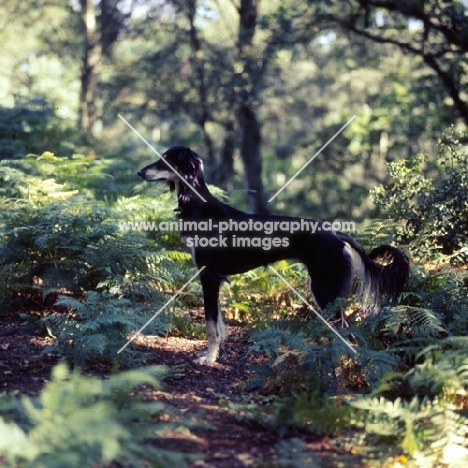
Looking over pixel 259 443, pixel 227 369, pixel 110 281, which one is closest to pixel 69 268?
pixel 110 281

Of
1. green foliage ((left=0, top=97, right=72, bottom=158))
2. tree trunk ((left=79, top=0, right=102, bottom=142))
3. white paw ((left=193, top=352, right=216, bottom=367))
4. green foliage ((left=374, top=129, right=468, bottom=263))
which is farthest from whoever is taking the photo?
tree trunk ((left=79, top=0, right=102, bottom=142))

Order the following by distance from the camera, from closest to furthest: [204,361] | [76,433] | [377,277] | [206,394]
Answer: [76,433]
[206,394]
[204,361]
[377,277]


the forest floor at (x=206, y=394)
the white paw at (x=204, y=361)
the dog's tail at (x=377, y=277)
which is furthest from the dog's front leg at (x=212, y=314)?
the dog's tail at (x=377, y=277)

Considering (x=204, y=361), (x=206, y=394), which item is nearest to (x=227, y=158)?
(x=204, y=361)

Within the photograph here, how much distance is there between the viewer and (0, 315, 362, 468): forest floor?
13.6 feet

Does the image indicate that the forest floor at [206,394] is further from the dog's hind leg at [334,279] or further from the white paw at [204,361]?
the dog's hind leg at [334,279]

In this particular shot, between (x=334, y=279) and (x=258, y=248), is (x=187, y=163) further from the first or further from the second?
(x=334, y=279)

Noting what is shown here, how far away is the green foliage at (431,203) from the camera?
27.0ft

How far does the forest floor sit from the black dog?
20.9 inches

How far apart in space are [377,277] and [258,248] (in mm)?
1325

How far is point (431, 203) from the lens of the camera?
8.52 meters

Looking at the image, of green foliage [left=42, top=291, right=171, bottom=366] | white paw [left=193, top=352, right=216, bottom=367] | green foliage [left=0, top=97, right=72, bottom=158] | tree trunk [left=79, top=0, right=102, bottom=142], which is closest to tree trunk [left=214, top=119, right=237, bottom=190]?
tree trunk [left=79, top=0, right=102, bottom=142]

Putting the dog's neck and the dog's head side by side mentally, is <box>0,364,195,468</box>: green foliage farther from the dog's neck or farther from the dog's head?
the dog's head

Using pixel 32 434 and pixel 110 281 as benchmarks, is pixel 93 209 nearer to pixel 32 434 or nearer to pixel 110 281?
pixel 110 281
